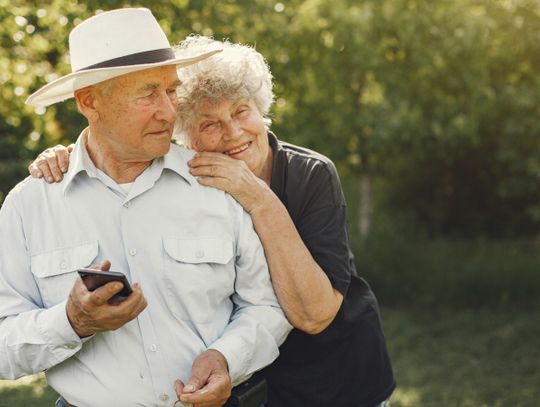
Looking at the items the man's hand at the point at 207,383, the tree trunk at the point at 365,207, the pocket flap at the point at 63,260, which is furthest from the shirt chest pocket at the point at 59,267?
the tree trunk at the point at 365,207

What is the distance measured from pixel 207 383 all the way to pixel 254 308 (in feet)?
0.99

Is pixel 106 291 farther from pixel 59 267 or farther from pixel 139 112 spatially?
pixel 139 112

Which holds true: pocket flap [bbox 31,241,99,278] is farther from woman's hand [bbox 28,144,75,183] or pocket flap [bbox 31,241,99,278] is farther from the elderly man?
woman's hand [bbox 28,144,75,183]

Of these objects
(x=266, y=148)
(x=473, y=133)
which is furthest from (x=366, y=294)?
(x=473, y=133)

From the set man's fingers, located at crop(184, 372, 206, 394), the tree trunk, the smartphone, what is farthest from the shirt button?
the tree trunk

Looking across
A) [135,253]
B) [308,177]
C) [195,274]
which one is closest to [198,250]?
[195,274]

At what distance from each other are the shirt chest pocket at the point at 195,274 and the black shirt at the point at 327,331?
35 centimetres

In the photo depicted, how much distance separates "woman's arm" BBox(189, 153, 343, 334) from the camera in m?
2.53

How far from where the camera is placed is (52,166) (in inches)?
101

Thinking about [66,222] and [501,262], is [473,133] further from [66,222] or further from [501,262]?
[66,222]

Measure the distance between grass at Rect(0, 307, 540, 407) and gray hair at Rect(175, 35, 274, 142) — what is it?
8.09 ft

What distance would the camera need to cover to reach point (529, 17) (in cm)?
884

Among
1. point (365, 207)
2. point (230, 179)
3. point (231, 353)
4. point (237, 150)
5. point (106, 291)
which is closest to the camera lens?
point (106, 291)

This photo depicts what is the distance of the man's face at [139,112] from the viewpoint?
2418mm
